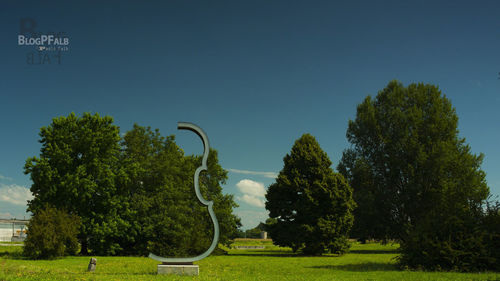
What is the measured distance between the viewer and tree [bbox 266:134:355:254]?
118 feet

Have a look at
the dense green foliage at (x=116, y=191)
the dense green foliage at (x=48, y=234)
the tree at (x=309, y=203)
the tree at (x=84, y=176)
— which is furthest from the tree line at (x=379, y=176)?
the dense green foliage at (x=48, y=234)

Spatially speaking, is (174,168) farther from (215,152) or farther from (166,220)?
(215,152)

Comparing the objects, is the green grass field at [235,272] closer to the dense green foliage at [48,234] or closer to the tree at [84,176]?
the dense green foliage at [48,234]

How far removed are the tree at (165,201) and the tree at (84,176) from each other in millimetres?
1791

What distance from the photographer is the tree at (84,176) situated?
32250mm

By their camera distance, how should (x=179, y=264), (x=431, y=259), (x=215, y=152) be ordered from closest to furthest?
(x=179, y=264) < (x=431, y=259) < (x=215, y=152)

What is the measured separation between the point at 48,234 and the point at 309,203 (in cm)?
2169

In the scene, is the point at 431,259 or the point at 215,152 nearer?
the point at 431,259

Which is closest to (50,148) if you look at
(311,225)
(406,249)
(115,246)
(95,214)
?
(95,214)

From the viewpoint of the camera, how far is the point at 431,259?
19.9 metres

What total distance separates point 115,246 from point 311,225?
17869mm

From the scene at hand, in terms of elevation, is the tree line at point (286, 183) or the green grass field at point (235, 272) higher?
the tree line at point (286, 183)

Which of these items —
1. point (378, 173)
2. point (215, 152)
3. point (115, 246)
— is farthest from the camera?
point (215, 152)

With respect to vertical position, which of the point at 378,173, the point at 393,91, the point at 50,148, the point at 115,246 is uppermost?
the point at 393,91
